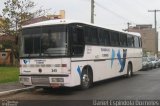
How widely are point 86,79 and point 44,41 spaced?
2895 mm

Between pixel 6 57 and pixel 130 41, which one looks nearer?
pixel 130 41

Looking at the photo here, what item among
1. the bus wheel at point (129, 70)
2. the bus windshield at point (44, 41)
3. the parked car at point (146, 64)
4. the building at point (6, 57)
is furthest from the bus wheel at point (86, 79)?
the building at point (6, 57)

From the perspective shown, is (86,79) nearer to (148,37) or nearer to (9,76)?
(9,76)

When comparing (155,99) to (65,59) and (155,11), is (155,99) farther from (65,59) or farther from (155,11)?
(155,11)

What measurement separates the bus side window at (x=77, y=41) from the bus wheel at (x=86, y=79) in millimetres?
1042

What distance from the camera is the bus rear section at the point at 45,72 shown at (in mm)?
15945

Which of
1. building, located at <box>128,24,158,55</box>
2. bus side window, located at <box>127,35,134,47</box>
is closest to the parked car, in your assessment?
bus side window, located at <box>127,35,134,47</box>

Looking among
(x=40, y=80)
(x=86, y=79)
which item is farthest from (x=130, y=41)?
(x=40, y=80)

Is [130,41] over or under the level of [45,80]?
over

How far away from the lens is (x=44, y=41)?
54.1 ft

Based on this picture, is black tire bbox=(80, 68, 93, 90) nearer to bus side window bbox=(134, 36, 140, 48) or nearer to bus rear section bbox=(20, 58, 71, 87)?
bus rear section bbox=(20, 58, 71, 87)

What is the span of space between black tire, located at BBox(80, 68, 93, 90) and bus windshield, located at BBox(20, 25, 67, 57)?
2092 millimetres

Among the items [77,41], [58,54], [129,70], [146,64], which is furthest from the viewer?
[146,64]

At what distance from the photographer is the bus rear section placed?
15.9m
